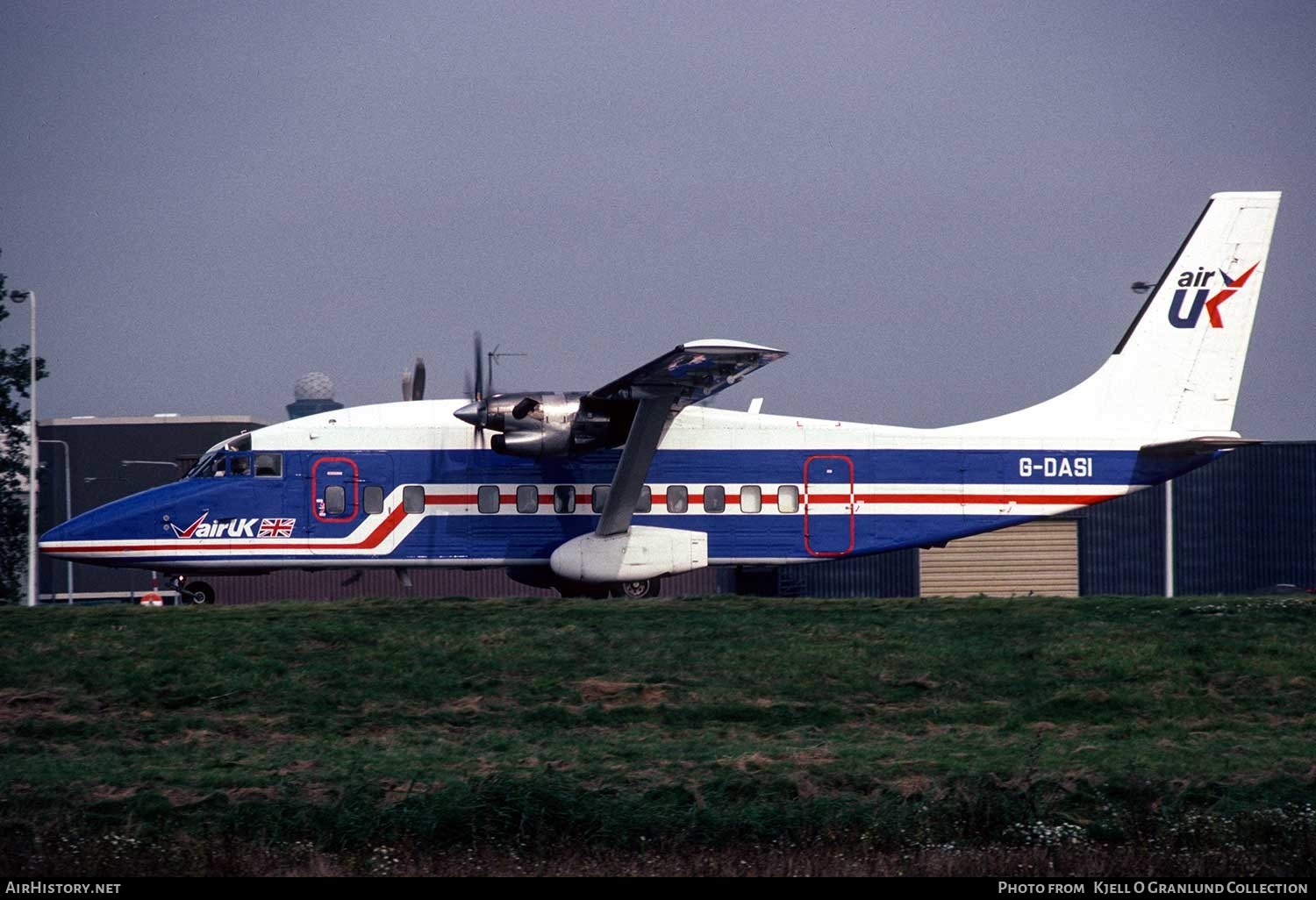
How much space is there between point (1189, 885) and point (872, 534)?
1580 centimetres

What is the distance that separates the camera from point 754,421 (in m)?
27.3

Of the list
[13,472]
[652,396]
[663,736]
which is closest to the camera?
[663,736]

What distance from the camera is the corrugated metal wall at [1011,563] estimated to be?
2000 inches

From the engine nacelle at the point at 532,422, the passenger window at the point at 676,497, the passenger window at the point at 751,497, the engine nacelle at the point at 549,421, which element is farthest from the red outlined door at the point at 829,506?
the engine nacelle at the point at 532,422

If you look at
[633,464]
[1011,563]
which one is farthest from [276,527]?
[1011,563]

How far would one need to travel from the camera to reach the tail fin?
27547 millimetres

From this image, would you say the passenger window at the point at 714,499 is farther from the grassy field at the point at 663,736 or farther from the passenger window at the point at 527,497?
the grassy field at the point at 663,736

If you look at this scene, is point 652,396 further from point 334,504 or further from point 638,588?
point 334,504

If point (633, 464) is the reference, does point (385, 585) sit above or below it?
below

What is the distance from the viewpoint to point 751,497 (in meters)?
27.1

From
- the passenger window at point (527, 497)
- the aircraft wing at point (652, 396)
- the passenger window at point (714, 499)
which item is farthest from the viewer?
the passenger window at point (714, 499)

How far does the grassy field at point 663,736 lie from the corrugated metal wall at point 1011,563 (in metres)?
26.6

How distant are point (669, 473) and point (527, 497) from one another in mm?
2843

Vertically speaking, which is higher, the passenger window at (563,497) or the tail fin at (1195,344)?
the tail fin at (1195,344)
